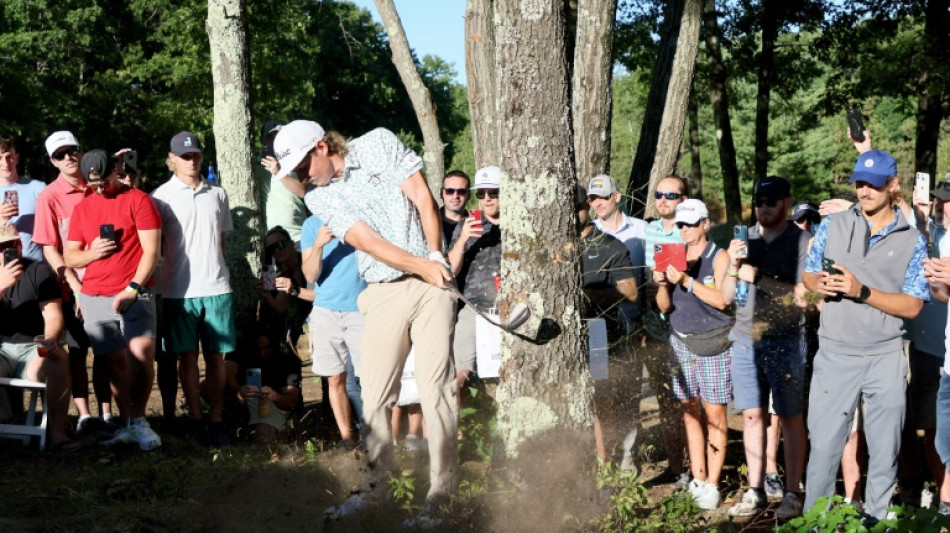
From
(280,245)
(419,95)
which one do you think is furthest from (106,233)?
(419,95)

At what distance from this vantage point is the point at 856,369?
5578 millimetres

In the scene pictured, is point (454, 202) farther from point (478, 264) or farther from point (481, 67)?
point (481, 67)

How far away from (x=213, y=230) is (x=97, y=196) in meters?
0.88

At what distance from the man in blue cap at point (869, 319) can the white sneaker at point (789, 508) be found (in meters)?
0.45

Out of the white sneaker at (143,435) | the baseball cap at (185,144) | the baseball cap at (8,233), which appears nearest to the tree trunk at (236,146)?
the baseball cap at (185,144)

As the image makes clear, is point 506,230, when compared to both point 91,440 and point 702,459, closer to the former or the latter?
point 702,459

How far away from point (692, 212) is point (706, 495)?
1797 mm

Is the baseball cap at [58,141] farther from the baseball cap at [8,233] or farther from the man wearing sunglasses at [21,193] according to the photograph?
the baseball cap at [8,233]

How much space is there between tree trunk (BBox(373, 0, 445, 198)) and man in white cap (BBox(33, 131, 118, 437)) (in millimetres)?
4065

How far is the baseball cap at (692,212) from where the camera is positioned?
21.5 feet

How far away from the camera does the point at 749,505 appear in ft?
20.7

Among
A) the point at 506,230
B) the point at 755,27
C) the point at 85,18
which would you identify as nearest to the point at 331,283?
the point at 506,230

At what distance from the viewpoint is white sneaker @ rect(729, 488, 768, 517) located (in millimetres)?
6281

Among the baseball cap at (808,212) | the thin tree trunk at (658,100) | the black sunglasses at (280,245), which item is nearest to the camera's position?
the baseball cap at (808,212)
